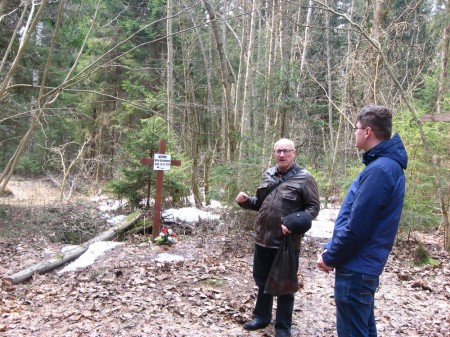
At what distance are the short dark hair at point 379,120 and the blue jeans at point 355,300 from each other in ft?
3.15

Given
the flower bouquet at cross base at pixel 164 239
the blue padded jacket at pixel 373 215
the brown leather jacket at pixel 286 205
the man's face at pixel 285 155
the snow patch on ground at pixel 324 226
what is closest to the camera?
the blue padded jacket at pixel 373 215

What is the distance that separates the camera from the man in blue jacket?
2.42m

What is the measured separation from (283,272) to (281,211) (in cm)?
58

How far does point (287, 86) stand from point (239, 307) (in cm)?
525

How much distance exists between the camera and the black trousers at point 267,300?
3.77 m

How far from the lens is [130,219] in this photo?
8914mm

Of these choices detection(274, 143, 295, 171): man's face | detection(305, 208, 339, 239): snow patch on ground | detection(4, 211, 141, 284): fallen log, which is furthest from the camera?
detection(305, 208, 339, 239): snow patch on ground

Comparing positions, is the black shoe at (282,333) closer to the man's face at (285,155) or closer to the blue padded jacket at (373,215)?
the blue padded jacket at (373,215)

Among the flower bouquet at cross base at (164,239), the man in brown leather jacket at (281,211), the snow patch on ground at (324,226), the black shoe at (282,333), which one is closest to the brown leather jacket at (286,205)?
the man in brown leather jacket at (281,211)

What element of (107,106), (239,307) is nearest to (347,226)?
(239,307)

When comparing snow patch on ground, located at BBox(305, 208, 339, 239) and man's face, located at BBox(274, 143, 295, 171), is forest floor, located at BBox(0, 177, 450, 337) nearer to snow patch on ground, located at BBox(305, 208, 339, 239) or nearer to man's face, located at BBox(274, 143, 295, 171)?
snow patch on ground, located at BBox(305, 208, 339, 239)

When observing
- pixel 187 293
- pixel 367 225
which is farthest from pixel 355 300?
pixel 187 293

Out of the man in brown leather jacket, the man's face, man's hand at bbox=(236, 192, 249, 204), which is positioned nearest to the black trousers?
the man in brown leather jacket

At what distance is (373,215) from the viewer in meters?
2.41
